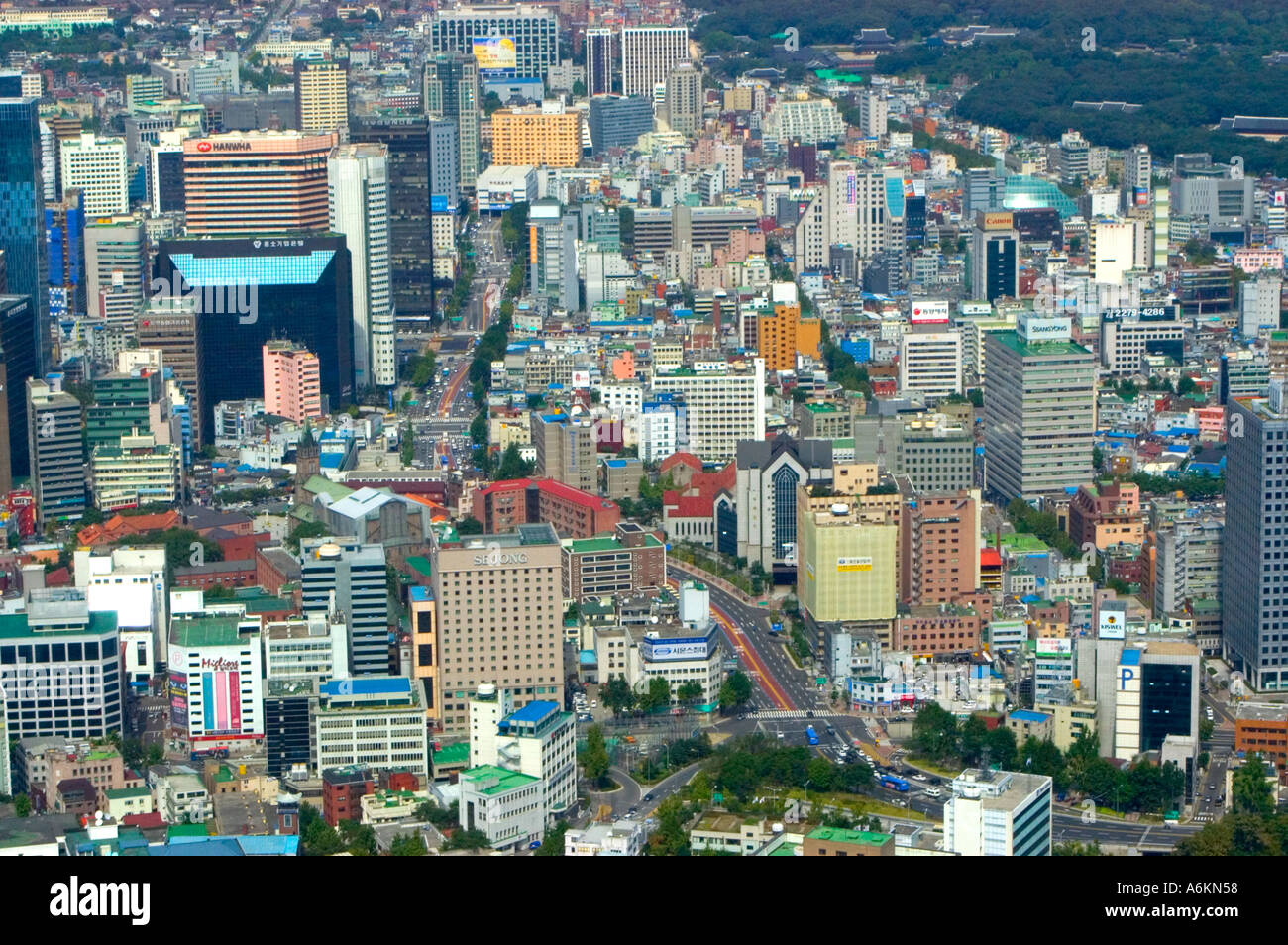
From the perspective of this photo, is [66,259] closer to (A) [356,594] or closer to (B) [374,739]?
(A) [356,594]

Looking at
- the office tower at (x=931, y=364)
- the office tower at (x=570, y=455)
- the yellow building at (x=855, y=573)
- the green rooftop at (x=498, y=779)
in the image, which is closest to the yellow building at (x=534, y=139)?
the office tower at (x=931, y=364)

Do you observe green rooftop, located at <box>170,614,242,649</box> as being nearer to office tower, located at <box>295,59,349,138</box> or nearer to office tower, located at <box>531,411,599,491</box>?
office tower, located at <box>531,411,599,491</box>

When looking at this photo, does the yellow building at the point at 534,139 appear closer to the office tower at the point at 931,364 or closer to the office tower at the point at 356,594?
the office tower at the point at 931,364

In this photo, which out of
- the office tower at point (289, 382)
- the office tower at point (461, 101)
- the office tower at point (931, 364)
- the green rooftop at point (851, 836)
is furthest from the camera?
the office tower at point (461, 101)

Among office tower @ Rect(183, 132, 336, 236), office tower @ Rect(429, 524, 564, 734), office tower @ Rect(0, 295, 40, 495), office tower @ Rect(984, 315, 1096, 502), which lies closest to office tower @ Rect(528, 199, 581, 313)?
office tower @ Rect(183, 132, 336, 236)
